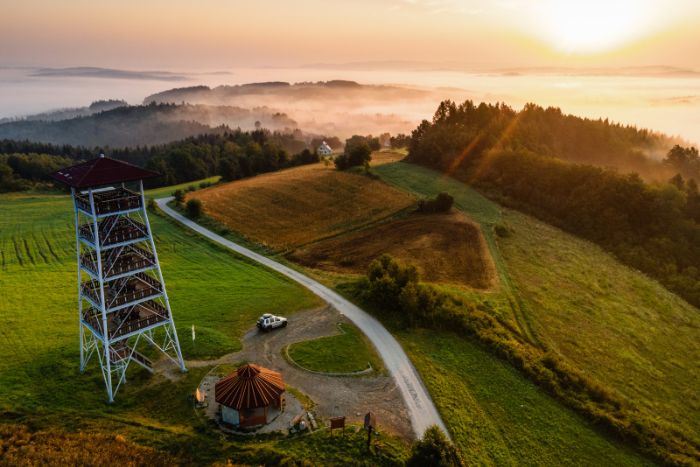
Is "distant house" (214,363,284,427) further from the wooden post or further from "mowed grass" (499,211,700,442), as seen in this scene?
"mowed grass" (499,211,700,442)

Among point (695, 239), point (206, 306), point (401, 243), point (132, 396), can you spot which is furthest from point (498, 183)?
point (132, 396)

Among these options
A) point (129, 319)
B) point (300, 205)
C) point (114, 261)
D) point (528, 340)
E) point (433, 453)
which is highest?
point (114, 261)

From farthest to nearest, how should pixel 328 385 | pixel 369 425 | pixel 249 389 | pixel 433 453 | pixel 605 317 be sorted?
pixel 605 317
pixel 328 385
pixel 249 389
pixel 369 425
pixel 433 453

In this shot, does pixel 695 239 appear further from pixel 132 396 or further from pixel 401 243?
pixel 132 396

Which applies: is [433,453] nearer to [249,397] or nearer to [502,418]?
[502,418]

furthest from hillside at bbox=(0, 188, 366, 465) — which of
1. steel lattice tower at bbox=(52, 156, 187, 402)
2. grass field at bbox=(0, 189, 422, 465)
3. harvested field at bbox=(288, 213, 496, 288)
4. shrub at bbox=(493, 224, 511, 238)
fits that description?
shrub at bbox=(493, 224, 511, 238)

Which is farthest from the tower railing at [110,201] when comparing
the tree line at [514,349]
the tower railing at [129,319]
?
the tree line at [514,349]

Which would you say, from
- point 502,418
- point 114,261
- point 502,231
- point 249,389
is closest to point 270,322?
point 249,389
